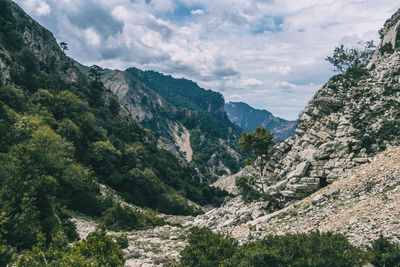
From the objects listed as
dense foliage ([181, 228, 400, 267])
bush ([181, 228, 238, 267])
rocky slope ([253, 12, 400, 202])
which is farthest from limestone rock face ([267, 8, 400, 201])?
bush ([181, 228, 238, 267])

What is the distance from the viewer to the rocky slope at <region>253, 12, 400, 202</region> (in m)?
23.1

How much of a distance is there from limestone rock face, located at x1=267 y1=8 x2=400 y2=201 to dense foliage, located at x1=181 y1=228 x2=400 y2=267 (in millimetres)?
11673

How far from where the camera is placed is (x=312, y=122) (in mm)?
37562

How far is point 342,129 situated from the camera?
99.2 feet

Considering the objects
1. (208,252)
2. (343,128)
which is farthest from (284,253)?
(343,128)

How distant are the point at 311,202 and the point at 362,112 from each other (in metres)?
17.1

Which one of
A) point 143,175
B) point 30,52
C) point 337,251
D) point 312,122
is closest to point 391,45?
point 312,122

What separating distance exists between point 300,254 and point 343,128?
24.0 metres

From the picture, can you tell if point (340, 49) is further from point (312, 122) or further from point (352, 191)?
point (352, 191)

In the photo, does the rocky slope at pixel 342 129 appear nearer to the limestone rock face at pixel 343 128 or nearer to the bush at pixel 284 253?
the limestone rock face at pixel 343 128

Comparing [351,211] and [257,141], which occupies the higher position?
[257,141]

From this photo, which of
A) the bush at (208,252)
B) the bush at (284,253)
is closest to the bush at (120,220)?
the bush at (208,252)

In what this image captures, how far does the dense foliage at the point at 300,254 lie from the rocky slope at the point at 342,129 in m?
11.7

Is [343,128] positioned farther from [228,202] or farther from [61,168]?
[61,168]
